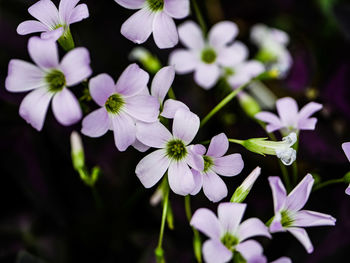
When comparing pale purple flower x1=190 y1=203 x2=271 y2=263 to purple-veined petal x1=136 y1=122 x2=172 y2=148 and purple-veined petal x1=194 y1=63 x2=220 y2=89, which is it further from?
purple-veined petal x1=194 y1=63 x2=220 y2=89

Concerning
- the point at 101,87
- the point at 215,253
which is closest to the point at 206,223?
the point at 215,253

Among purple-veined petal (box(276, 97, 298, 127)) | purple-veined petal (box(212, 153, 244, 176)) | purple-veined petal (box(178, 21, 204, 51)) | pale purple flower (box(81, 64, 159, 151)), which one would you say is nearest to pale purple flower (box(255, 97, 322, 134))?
purple-veined petal (box(276, 97, 298, 127))

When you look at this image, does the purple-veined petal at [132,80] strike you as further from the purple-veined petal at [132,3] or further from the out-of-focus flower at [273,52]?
the out-of-focus flower at [273,52]

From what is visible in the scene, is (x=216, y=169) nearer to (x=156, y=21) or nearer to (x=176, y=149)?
(x=176, y=149)

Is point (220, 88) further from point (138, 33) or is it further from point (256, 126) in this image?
point (138, 33)

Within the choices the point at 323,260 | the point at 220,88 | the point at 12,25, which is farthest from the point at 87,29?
the point at 323,260
